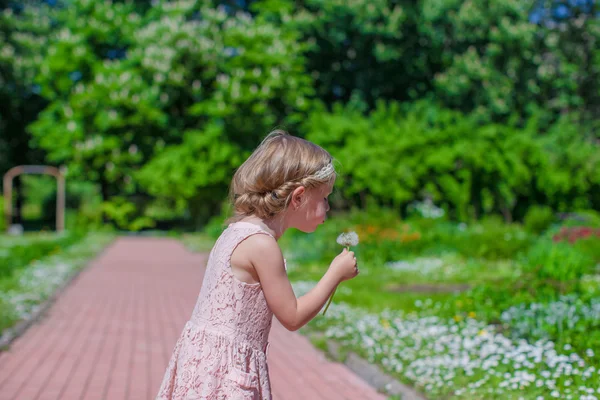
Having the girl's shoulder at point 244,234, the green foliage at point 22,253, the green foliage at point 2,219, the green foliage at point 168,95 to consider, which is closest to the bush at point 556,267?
the girl's shoulder at point 244,234

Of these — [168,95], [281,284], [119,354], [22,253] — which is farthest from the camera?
[168,95]

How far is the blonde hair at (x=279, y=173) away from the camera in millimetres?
2055

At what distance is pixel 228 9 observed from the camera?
35.6m

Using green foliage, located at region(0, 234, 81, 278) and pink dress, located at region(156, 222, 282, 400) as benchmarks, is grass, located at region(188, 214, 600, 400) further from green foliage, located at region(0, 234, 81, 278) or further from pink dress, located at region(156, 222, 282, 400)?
green foliage, located at region(0, 234, 81, 278)

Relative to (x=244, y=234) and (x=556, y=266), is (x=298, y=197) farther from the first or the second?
(x=556, y=266)

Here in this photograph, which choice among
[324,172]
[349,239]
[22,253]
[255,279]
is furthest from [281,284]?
[22,253]

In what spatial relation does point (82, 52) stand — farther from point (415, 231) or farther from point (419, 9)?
point (415, 231)

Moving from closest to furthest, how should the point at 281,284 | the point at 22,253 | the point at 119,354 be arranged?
the point at 281,284, the point at 119,354, the point at 22,253

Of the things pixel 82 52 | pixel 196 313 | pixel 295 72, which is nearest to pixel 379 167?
pixel 295 72

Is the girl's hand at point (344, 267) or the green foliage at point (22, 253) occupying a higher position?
the girl's hand at point (344, 267)

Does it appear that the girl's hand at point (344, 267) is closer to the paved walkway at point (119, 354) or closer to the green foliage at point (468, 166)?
the paved walkway at point (119, 354)

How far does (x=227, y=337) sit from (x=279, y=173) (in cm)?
50

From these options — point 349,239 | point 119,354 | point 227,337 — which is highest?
point 349,239

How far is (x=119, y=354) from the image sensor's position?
6672mm
